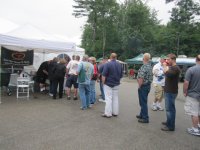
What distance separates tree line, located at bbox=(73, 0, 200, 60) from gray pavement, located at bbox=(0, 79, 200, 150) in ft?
106

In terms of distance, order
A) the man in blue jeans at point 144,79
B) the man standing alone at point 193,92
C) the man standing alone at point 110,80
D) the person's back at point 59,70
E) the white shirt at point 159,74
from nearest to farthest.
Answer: the man standing alone at point 193,92
the man in blue jeans at point 144,79
the man standing alone at point 110,80
the white shirt at point 159,74
the person's back at point 59,70

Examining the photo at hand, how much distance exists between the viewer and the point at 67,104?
27.3 feet

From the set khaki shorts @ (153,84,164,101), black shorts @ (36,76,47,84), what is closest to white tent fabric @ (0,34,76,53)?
black shorts @ (36,76,47,84)

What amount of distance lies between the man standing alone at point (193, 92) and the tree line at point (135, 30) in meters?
33.5

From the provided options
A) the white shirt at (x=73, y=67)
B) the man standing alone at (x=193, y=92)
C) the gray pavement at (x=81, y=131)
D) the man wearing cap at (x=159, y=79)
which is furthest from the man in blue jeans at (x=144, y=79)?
the white shirt at (x=73, y=67)

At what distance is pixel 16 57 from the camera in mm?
11367

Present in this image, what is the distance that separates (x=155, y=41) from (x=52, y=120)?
36.6 m

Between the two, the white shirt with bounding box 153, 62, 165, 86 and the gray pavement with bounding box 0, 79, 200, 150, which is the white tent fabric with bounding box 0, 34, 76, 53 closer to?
the gray pavement with bounding box 0, 79, 200, 150

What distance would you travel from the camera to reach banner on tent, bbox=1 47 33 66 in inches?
424

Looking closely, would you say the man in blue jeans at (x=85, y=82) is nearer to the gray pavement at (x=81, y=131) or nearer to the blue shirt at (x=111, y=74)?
the gray pavement at (x=81, y=131)

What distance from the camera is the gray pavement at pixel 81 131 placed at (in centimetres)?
449

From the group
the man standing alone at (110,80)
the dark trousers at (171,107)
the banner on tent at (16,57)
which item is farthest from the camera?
the banner on tent at (16,57)

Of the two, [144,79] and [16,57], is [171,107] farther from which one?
[16,57]

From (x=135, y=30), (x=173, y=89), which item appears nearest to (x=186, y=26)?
(x=135, y=30)
